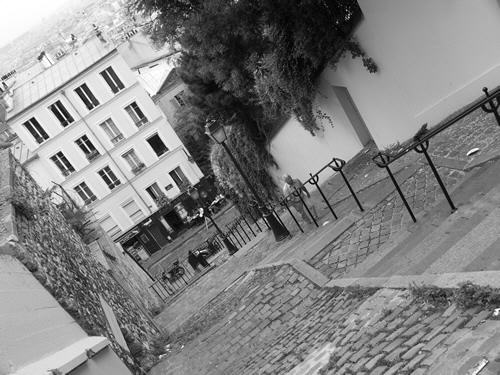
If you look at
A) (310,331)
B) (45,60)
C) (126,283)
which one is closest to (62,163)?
(45,60)

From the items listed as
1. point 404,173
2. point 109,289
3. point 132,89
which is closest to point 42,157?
point 132,89

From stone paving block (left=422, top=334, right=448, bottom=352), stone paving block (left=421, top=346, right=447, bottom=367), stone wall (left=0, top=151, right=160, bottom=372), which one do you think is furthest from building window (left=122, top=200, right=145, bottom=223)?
stone paving block (left=421, top=346, right=447, bottom=367)

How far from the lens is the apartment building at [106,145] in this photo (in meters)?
29.0

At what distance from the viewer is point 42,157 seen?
97.4ft

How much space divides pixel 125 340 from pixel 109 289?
1.98m

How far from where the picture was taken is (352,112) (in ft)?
44.0

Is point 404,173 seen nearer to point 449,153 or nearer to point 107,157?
point 449,153

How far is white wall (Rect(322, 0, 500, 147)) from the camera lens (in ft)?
28.8

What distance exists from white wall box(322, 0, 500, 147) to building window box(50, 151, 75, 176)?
80.0 feet

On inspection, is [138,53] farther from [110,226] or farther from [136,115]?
[110,226]

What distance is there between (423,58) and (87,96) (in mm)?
24914

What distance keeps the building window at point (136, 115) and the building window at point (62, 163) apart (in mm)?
5427

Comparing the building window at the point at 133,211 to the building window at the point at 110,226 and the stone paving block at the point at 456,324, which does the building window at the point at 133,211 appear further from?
the stone paving block at the point at 456,324

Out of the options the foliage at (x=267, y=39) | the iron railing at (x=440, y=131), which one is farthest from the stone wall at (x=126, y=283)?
the iron railing at (x=440, y=131)
